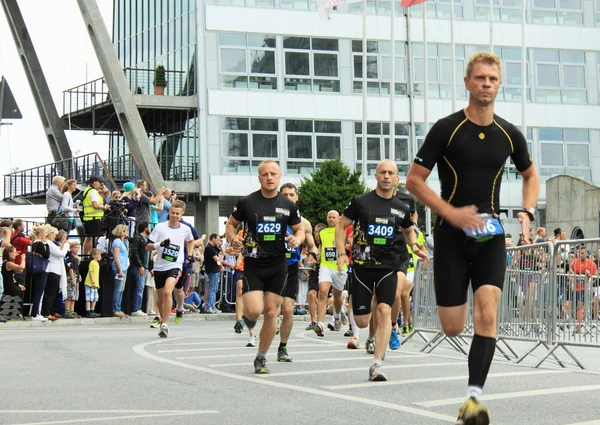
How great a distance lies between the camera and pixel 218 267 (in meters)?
24.9

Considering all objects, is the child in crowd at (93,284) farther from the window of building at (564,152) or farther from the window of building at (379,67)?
the window of building at (564,152)

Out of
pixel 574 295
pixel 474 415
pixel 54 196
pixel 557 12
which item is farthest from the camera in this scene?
pixel 557 12

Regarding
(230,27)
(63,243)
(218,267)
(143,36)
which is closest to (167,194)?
(218,267)

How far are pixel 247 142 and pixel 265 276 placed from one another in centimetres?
3701

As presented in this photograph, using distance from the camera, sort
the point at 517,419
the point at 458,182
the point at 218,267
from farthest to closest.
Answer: the point at 218,267 < the point at 517,419 < the point at 458,182

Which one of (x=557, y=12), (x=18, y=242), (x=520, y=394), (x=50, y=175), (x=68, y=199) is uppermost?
(x=557, y=12)

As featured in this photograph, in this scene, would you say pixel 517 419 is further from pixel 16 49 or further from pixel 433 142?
pixel 16 49

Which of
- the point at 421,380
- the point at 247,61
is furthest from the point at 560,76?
the point at 421,380

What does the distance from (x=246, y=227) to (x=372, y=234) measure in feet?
4.38

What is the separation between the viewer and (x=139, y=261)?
23.0m

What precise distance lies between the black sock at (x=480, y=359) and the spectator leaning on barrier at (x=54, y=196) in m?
18.3

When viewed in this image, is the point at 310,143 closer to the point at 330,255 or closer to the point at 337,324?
the point at 337,324

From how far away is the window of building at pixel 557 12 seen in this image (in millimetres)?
52938

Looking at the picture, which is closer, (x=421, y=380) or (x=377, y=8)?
(x=421, y=380)
